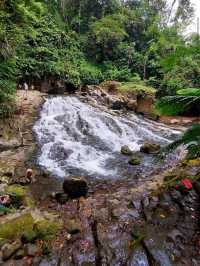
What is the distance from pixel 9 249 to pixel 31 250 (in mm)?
332

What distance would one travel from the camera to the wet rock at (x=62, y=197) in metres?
4.96

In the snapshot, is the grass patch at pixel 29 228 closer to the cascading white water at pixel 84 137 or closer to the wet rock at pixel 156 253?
the wet rock at pixel 156 253

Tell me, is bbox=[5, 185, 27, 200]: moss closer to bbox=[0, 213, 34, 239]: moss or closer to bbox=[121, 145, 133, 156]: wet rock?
bbox=[0, 213, 34, 239]: moss

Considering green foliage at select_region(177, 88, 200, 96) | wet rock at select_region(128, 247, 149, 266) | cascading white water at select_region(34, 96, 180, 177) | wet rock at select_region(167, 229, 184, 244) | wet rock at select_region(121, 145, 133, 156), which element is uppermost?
green foliage at select_region(177, 88, 200, 96)

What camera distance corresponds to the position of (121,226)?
13.2 feet

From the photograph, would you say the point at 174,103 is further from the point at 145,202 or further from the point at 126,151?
the point at 126,151

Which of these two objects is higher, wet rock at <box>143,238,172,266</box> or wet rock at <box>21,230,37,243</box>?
wet rock at <box>143,238,172,266</box>

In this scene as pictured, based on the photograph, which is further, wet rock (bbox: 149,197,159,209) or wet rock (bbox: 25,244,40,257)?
wet rock (bbox: 149,197,159,209)

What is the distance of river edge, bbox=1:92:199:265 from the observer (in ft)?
10.9

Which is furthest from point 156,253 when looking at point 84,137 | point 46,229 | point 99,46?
point 99,46

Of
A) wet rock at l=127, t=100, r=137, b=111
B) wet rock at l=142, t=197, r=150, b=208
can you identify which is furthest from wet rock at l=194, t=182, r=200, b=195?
wet rock at l=127, t=100, r=137, b=111

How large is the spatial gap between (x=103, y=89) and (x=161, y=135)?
7.24 meters

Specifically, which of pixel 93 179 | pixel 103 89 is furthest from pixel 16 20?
pixel 103 89

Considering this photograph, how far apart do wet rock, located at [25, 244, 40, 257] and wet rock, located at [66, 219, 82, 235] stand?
24.4 inches
